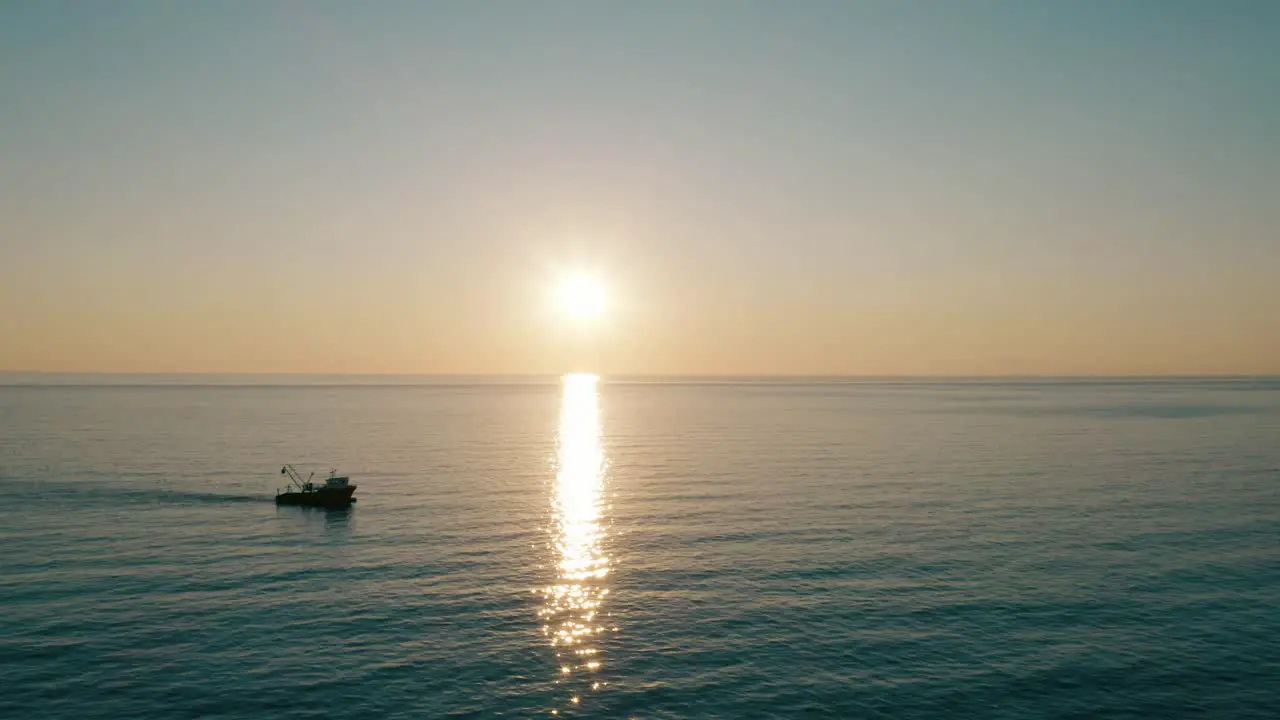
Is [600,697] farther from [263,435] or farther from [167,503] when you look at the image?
[263,435]

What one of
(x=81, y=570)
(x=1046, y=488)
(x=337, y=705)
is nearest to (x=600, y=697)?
(x=337, y=705)

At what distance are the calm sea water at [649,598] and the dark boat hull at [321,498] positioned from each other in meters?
1.99

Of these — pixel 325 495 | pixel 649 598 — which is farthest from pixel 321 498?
pixel 649 598

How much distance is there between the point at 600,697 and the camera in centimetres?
4238

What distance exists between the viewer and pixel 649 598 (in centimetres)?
5931

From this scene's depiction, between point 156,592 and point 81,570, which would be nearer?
point 156,592

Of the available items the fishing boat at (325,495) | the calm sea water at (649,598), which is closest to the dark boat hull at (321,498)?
the fishing boat at (325,495)

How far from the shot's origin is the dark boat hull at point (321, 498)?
98.0m

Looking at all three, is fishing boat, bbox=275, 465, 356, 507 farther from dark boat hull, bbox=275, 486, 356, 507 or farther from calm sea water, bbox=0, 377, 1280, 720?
calm sea water, bbox=0, 377, 1280, 720

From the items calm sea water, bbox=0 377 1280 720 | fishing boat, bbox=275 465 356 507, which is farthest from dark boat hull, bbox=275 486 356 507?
calm sea water, bbox=0 377 1280 720

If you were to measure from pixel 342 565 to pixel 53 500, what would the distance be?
52954 millimetres

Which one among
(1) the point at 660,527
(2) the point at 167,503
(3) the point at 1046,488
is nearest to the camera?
(1) the point at 660,527

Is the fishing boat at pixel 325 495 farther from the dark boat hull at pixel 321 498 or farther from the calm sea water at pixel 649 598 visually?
the calm sea water at pixel 649 598

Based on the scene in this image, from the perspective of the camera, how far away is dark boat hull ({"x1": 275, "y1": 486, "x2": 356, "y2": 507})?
98000mm
